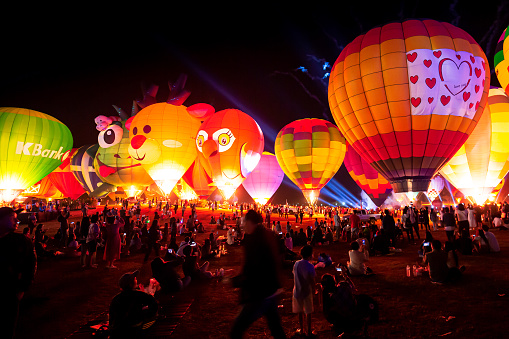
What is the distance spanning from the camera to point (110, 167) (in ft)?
86.2

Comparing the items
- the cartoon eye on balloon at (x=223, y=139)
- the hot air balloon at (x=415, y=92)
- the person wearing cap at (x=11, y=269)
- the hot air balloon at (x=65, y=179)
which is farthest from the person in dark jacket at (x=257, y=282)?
the hot air balloon at (x=65, y=179)

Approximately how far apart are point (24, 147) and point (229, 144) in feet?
51.4

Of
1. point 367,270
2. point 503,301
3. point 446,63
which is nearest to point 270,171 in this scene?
point 446,63

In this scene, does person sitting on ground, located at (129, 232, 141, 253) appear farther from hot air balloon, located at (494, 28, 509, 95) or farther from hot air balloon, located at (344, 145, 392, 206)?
Answer: hot air balloon, located at (494, 28, 509, 95)

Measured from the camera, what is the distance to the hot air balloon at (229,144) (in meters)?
19.1

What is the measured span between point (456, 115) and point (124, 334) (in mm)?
13902

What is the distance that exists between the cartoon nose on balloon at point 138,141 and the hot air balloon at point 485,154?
22474mm

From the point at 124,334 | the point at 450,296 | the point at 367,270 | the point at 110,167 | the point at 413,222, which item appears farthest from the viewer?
the point at 110,167

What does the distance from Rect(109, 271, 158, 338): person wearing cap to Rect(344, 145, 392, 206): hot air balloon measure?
2358 cm

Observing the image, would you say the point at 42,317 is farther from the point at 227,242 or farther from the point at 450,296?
the point at 227,242

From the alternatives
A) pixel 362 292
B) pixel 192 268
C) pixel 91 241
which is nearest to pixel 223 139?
pixel 91 241

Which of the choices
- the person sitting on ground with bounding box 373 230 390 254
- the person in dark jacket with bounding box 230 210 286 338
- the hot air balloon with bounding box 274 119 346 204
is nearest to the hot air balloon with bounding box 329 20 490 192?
the person sitting on ground with bounding box 373 230 390 254

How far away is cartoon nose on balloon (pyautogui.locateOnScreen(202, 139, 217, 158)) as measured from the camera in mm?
19000

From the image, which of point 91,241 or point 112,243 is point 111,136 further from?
point 112,243
